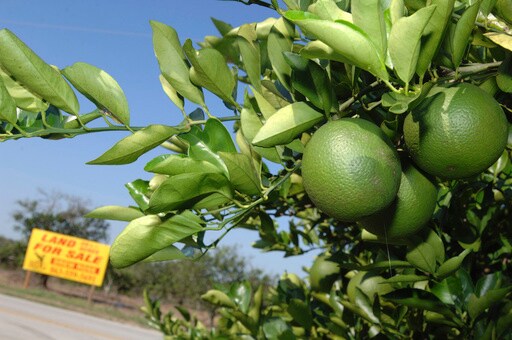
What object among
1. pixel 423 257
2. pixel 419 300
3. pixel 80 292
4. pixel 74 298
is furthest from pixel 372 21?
pixel 80 292

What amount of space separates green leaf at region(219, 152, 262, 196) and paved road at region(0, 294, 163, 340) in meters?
12.9

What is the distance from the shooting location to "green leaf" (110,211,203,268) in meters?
0.74

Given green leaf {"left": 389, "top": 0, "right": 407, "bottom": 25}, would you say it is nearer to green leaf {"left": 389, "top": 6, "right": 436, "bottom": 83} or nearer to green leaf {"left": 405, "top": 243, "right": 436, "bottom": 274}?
green leaf {"left": 389, "top": 6, "right": 436, "bottom": 83}

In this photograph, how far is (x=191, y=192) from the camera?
69 centimetres

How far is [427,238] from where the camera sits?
96cm

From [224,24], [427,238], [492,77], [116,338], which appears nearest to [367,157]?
[492,77]

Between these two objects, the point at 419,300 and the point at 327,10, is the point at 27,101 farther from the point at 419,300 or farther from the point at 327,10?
the point at 419,300

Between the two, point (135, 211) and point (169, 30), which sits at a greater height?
point (169, 30)

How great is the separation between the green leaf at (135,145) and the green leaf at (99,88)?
0.26ft

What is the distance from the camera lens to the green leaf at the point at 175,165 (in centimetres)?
68

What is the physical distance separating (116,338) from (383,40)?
53.3ft

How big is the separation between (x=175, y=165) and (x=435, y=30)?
347 mm

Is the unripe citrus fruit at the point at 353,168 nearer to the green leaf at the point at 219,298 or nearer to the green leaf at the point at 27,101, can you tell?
the green leaf at the point at 27,101

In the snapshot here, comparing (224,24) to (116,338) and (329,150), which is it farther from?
(116,338)
